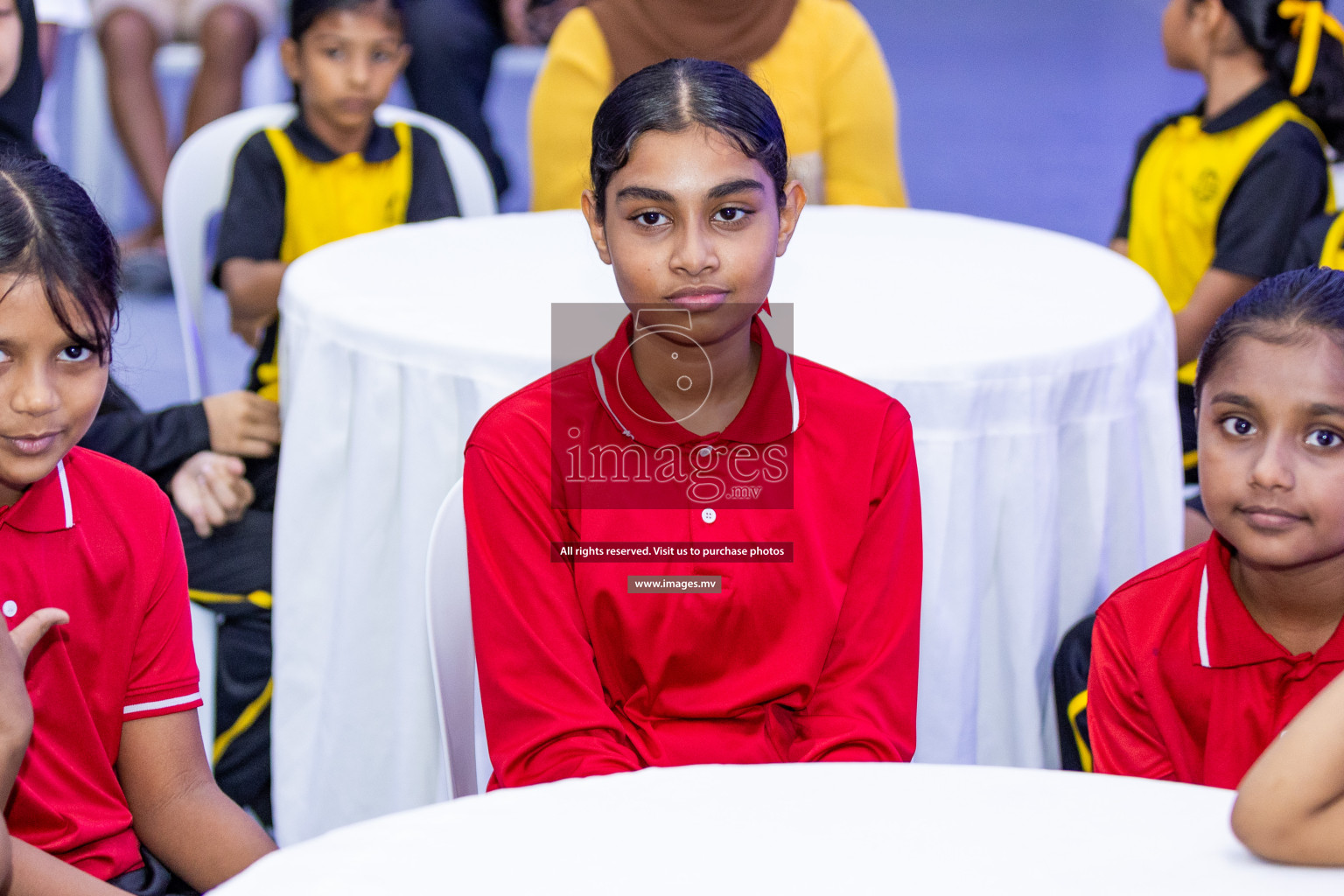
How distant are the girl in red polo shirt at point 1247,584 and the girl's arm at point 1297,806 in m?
0.39

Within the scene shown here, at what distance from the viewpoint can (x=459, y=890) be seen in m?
0.63

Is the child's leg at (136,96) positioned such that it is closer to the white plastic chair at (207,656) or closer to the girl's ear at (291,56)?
the girl's ear at (291,56)

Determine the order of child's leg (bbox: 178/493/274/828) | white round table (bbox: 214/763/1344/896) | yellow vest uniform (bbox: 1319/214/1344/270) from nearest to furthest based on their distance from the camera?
white round table (bbox: 214/763/1344/896), child's leg (bbox: 178/493/274/828), yellow vest uniform (bbox: 1319/214/1344/270)

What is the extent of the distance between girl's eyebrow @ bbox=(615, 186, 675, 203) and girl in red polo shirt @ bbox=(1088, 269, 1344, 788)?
47 cm

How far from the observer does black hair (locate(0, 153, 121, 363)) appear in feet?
3.26

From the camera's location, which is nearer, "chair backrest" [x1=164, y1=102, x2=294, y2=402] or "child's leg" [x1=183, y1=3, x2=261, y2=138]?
"chair backrest" [x1=164, y1=102, x2=294, y2=402]

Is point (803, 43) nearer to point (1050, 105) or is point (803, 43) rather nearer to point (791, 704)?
point (791, 704)

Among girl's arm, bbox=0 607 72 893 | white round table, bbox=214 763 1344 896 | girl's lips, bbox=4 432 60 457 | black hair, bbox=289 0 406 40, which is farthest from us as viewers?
black hair, bbox=289 0 406 40

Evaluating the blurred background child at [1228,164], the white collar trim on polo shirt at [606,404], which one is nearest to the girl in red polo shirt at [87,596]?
the white collar trim on polo shirt at [606,404]

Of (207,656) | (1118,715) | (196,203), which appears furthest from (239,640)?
(1118,715)

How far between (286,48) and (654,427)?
1543 millimetres

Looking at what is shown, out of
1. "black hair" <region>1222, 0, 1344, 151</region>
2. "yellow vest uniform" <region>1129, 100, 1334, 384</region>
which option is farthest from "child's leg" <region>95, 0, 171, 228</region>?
"black hair" <region>1222, 0, 1344, 151</region>

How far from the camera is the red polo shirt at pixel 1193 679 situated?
43.3 inches

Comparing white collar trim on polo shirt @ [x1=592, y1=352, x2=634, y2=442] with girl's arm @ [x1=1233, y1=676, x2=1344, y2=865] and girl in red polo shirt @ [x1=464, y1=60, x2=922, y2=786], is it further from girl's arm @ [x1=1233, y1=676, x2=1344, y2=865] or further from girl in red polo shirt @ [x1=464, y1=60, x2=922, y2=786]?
girl's arm @ [x1=1233, y1=676, x2=1344, y2=865]
